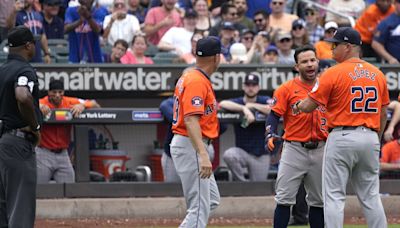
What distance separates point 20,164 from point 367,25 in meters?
7.92

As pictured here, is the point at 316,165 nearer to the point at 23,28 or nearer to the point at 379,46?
the point at 23,28

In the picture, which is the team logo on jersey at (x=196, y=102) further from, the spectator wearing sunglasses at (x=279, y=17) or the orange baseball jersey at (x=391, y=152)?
the spectator wearing sunglasses at (x=279, y=17)

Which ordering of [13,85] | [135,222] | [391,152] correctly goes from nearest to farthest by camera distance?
[13,85]
[135,222]
[391,152]

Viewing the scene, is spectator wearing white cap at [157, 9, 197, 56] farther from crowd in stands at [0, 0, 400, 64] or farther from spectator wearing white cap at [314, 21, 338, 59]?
spectator wearing white cap at [314, 21, 338, 59]

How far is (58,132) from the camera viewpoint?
12.5 meters

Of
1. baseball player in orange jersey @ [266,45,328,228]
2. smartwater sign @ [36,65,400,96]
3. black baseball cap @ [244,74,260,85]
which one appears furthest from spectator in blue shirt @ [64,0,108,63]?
baseball player in orange jersey @ [266,45,328,228]

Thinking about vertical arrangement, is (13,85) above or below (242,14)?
above

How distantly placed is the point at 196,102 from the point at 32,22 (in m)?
5.87

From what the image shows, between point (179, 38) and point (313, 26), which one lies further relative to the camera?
point (313, 26)

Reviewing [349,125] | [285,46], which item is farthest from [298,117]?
[285,46]

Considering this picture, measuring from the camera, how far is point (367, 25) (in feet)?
48.1

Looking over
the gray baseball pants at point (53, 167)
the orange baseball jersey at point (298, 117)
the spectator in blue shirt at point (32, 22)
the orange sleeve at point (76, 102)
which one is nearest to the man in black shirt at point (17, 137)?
the orange baseball jersey at point (298, 117)

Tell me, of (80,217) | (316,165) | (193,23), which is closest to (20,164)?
(316,165)

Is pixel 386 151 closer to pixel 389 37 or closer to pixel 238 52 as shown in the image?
pixel 389 37
